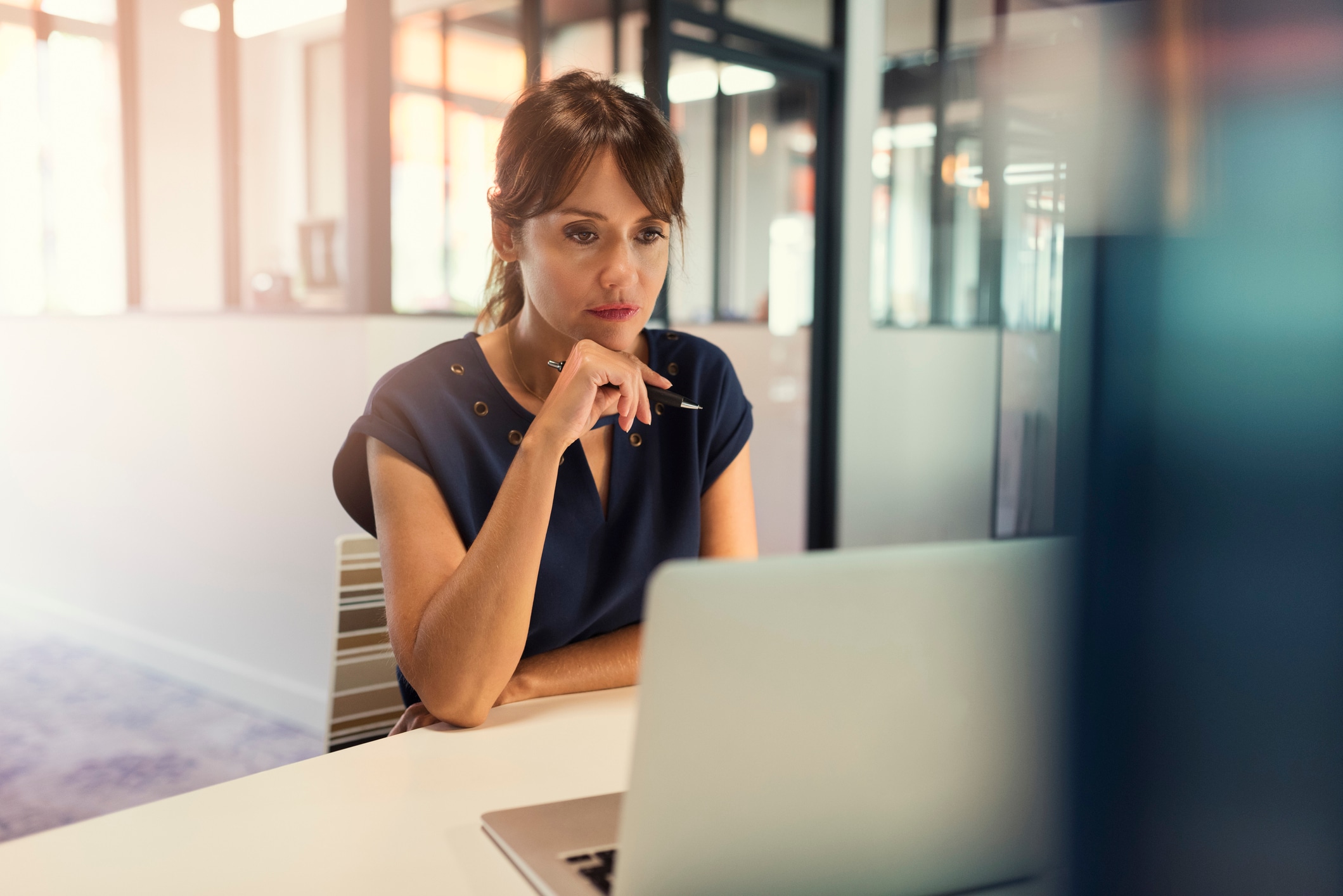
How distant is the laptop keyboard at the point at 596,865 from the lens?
0.65m

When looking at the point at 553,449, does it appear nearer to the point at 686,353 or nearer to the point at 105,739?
the point at 686,353

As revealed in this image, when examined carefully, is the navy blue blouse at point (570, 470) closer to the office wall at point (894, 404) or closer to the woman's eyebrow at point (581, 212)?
the woman's eyebrow at point (581, 212)

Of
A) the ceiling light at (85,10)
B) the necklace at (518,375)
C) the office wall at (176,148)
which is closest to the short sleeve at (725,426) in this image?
the necklace at (518,375)

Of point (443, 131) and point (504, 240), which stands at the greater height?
point (443, 131)

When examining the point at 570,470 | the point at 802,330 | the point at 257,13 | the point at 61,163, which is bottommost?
the point at 570,470

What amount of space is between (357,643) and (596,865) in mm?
773

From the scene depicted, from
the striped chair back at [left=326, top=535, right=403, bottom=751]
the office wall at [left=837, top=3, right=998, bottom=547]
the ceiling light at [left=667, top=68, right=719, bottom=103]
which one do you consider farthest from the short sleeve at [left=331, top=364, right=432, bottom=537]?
the ceiling light at [left=667, top=68, right=719, bottom=103]

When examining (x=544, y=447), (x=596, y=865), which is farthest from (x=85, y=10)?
(x=596, y=865)

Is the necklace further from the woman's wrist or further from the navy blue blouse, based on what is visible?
the woman's wrist

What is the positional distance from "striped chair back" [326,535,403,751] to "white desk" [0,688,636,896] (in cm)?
44

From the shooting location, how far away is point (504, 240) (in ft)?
4.24

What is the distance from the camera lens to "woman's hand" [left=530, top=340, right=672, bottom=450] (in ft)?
3.50

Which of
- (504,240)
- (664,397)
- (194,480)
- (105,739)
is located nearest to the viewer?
(664,397)

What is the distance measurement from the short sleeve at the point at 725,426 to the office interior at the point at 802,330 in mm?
196
